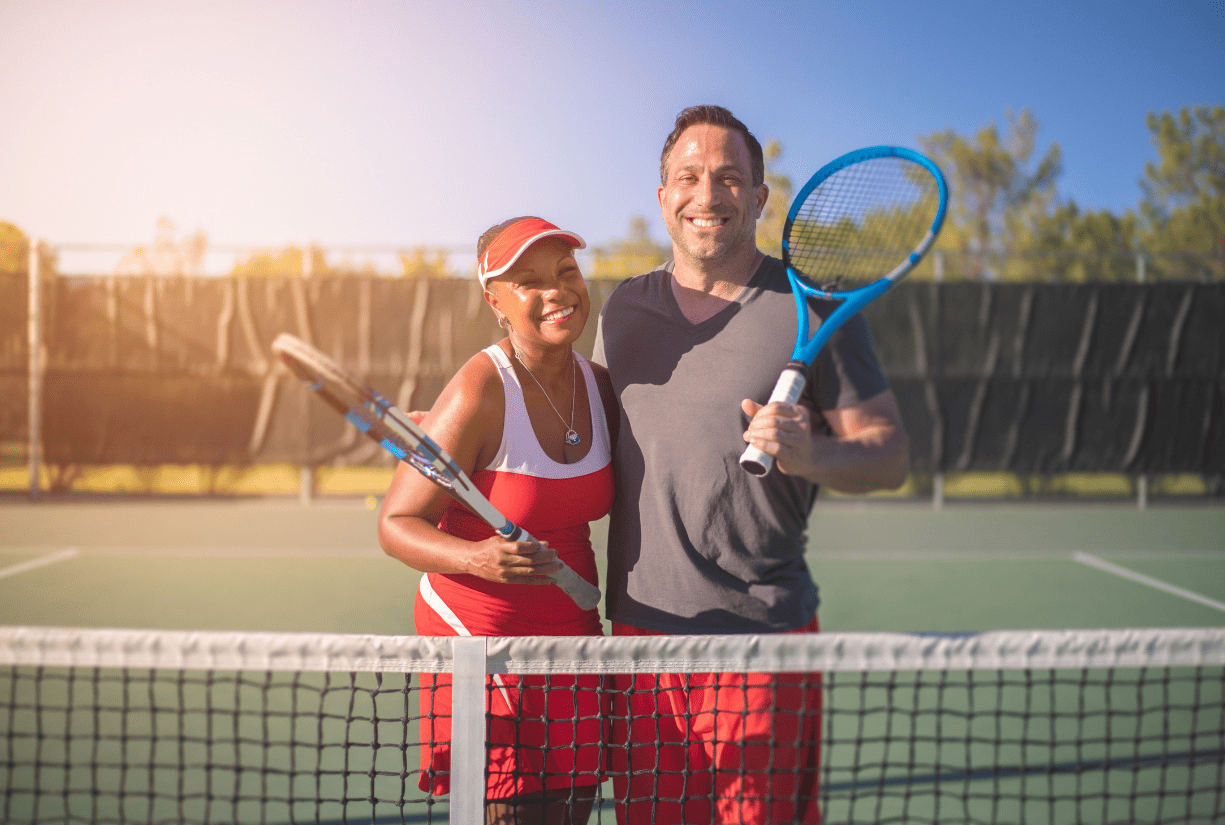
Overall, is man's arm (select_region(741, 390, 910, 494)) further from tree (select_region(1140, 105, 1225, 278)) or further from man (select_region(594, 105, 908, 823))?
tree (select_region(1140, 105, 1225, 278))

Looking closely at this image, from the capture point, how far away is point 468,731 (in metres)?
1.41

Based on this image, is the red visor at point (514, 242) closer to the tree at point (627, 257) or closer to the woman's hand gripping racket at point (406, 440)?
the woman's hand gripping racket at point (406, 440)

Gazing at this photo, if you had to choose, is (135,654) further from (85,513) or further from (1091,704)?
(85,513)

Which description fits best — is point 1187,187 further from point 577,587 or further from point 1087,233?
point 577,587

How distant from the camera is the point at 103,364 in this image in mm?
7461

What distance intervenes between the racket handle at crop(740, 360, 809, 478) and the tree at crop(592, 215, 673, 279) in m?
5.73

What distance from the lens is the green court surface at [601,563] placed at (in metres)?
4.31

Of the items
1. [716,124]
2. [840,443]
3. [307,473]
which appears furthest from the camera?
[307,473]

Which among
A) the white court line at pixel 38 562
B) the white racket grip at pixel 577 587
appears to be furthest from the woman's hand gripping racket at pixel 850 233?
the white court line at pixel 38 562

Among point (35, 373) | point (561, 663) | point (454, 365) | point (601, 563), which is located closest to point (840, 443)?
point (561, 663)

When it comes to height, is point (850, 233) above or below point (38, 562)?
above

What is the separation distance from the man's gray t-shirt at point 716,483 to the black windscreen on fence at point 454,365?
236 inches

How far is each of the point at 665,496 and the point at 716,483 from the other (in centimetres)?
10

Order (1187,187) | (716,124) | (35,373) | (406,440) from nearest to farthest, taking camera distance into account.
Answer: (406,440)
(716,124)
(35,373)
(1187,187)
